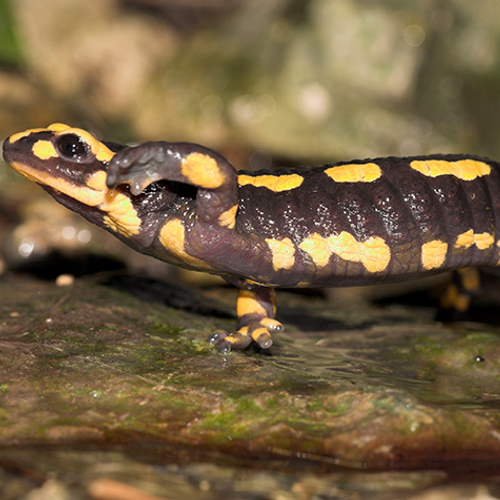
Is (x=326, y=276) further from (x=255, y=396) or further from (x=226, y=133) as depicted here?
(x=226, y=133)

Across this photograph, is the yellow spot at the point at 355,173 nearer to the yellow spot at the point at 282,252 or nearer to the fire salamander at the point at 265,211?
the fire salamander at the point at 265,211

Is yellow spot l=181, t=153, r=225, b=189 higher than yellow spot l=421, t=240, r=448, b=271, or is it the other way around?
yellow spot l=181, t=153, r=225, b=189

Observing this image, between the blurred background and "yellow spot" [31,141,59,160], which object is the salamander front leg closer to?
"yellow spot" [31,141,59,160]

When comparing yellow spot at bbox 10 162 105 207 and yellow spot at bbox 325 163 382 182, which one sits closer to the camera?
yellow spot at bbox 10 162 105 207

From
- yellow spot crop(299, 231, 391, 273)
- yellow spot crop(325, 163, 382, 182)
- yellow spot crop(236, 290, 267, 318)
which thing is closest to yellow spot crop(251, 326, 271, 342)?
yellow spot crop(236, 290, 267, 318)

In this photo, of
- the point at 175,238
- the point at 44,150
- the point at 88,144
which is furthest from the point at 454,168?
the point at 44,150

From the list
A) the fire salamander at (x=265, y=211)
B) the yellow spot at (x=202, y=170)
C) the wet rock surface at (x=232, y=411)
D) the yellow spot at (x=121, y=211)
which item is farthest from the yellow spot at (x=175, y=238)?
the wet rock surface at (x=232, y=411)

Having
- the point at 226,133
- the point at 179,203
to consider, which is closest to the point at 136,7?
the point at 226,133

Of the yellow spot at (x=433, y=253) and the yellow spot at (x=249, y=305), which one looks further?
the yellow spot at (x=249, y=305)
